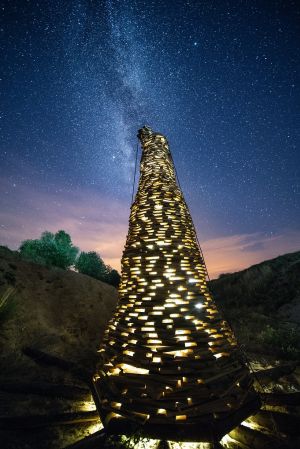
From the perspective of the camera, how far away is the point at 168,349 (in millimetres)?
1681

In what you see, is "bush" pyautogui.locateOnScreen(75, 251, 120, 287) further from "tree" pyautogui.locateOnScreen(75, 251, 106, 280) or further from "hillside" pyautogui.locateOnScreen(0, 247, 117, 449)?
"hillside" pyautogui.locateOnScreen(0, 247, 117, 449)

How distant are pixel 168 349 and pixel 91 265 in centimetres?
1966

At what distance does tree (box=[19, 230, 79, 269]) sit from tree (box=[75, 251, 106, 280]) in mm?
759

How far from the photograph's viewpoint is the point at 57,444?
1609mm

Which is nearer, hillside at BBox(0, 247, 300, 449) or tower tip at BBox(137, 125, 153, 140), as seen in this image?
hillside at BBox(0, 247, 300, 449)

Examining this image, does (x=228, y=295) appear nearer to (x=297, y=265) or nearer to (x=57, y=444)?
(x=297, y=265)

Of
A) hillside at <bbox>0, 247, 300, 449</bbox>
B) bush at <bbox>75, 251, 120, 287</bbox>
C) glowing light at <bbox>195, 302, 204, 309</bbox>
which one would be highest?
bush at <bbox>75, 251, 120, 287</bbox>

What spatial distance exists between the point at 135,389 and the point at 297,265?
763 inches

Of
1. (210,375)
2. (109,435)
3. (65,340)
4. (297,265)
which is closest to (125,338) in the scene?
(109,435)

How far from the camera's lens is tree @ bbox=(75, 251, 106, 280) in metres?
19.9

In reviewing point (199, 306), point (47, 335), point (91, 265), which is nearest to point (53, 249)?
point (91, 265)

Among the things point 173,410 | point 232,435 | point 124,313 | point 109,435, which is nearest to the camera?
point 173,410

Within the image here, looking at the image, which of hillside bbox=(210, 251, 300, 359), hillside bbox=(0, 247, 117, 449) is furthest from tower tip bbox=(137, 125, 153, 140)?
hillside bbox=(210, 251, 300, 359)

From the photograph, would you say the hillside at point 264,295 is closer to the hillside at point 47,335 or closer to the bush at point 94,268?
the hillside at point 47,335
